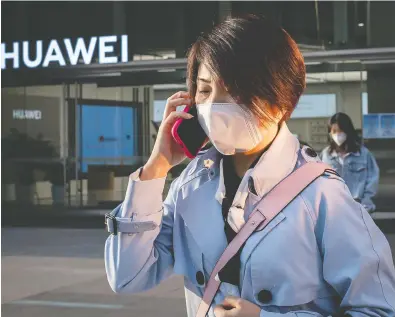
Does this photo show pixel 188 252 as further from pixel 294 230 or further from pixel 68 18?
pixel 68 18

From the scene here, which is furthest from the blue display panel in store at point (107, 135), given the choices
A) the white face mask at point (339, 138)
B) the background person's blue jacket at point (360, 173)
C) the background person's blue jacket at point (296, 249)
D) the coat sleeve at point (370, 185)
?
the background person's blue jacket at point (296, 249)

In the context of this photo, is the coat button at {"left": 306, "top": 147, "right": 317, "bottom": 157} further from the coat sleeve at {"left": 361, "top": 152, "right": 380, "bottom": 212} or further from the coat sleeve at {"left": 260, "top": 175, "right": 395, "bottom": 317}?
the coat sleeve at {"left": 361, "top": 152, "right": 380, "bottom": 212}

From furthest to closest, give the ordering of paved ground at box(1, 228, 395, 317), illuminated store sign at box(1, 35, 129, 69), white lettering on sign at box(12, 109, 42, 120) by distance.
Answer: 1. white lettering on sign at box(12, 109, 42, 120)
2. illuminated store sign at box(1, 35, 129, 69)
3. paved ground at box(1, 228, 395, 317)

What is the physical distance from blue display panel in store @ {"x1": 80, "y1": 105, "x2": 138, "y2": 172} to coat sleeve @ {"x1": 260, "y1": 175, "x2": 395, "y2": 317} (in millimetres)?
13005

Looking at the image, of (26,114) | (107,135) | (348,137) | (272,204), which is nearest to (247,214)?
(272,204)

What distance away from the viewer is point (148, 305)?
7.27m

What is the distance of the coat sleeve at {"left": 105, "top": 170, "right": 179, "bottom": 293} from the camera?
208 cm

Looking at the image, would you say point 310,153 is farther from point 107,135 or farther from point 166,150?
point 107,135

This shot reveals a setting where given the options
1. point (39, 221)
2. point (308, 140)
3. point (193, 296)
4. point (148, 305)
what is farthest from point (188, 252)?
point (39, 221)

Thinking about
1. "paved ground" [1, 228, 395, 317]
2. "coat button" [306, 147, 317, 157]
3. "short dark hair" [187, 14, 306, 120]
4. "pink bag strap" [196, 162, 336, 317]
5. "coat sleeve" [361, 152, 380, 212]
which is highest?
"short dark hair" [187, 14, 306, 120]

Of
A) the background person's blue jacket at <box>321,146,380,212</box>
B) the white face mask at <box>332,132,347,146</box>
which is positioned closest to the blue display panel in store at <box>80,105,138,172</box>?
the white face mask at <box>332,132,347,146</box>

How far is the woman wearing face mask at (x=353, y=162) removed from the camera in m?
7.97

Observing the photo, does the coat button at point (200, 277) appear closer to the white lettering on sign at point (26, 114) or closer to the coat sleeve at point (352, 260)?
the coat sleeve at point (352, 260)

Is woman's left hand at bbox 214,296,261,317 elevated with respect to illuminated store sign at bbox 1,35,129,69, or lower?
lower
